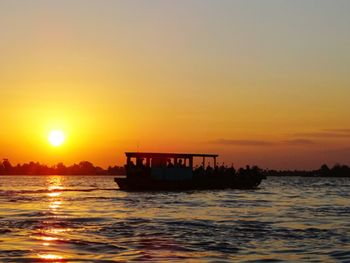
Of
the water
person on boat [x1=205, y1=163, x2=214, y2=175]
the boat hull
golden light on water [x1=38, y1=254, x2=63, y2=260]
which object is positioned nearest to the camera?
golden light on water [x1=38, y1=254, x2=63, y2=260]

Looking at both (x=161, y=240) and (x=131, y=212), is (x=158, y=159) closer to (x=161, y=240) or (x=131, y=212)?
Answer: (x=131, y=212)

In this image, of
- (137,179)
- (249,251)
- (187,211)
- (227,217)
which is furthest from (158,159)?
(249,251)

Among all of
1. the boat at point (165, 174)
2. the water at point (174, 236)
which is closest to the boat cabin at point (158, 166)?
the boat at point (165, 174)

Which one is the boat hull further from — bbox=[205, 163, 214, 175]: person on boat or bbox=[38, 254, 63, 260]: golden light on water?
bbox=[38, 254, 63, 260]: golden light on water

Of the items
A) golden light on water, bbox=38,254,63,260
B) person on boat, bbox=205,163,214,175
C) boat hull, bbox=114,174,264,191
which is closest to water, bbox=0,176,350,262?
golden light on water, bbox=38,254,63,260

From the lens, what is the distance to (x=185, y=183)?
6706 centimetres

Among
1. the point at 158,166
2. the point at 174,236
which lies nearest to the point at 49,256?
the point at 174,236

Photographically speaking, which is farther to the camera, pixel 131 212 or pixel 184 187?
pixel 184 187

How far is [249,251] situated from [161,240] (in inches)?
155

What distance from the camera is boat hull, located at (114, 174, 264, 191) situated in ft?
212

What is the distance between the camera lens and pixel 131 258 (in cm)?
1902

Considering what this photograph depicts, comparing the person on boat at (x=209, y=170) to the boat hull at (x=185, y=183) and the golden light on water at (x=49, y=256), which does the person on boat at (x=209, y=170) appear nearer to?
the boat hull at (x=185, y=183)

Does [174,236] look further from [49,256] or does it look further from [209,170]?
[209,170]

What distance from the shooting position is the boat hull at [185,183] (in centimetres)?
6472
